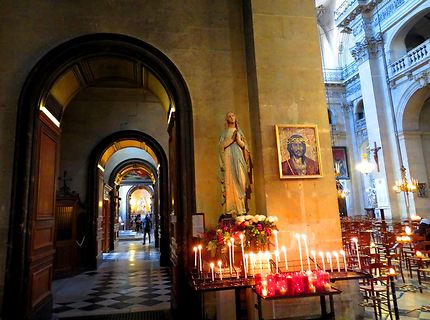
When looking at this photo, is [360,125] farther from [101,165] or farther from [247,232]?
[247,232]

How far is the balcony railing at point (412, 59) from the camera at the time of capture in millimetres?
14945

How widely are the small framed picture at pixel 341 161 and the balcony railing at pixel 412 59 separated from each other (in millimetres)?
8254

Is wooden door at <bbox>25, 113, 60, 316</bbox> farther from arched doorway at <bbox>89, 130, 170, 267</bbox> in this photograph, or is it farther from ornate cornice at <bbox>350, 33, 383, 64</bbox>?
ornate cornice at <bbox>350, 33, 383, 64</bbox>

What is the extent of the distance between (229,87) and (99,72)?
9.79 ft

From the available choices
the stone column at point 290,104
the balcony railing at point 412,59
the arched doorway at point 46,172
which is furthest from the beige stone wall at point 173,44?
the balcony railing at point 412,59

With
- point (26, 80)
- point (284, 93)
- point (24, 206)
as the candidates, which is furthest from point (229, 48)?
point (24, 206)

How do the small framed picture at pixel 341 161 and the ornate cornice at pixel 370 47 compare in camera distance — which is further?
the small framed picture at pixel 341 161

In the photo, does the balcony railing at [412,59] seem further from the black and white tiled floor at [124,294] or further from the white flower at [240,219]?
the white flower at [240,219]

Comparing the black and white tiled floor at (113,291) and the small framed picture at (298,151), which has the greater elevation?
the small framed picture at (298,151)

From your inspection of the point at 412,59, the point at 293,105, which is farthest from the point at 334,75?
the point at 293,105

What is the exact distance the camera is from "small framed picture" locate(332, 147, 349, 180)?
77.0ft

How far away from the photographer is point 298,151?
5402 millimetres

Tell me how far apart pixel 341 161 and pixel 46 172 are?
2208 centimetres

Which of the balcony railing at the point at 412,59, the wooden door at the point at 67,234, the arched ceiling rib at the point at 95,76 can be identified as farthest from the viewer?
the balcony railing at the point at 412,59
